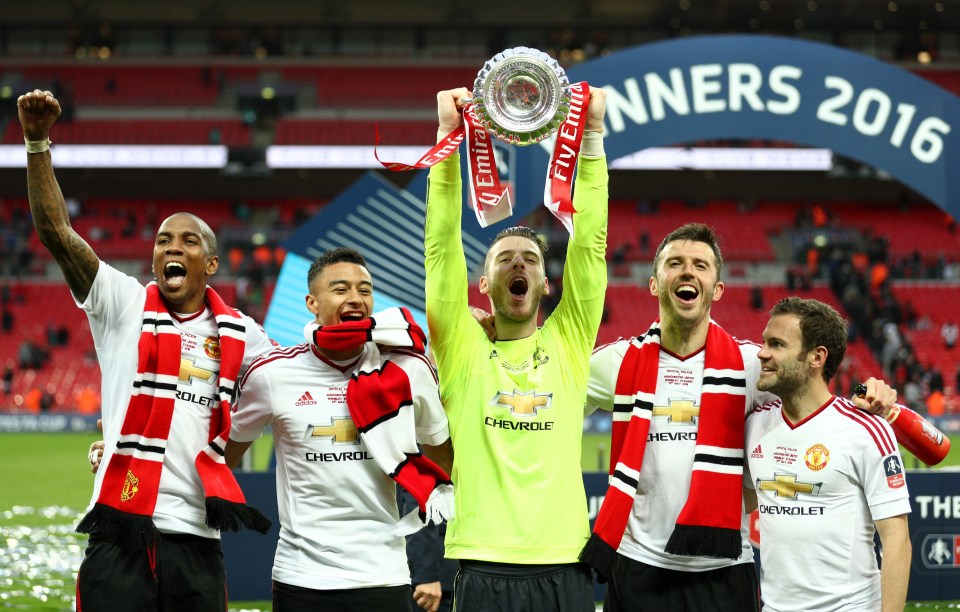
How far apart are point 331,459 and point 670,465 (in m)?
1.14

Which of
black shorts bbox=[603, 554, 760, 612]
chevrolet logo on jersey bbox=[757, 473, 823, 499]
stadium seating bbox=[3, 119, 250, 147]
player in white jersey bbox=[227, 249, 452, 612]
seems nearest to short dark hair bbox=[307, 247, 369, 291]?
player in white jersey bbox=[227, 249, 452, 612]

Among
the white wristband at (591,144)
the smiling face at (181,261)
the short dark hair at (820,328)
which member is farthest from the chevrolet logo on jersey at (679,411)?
the smiling face at (181,261)

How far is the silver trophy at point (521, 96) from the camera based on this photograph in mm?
3604

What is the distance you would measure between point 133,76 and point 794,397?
39.6 meters

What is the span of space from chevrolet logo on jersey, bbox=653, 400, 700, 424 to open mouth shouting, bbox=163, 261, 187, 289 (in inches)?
66.7

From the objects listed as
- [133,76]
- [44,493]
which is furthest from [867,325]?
[133,76]

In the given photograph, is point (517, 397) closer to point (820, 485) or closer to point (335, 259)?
point (335, 259)

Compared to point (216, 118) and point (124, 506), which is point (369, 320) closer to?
point (124, 506)

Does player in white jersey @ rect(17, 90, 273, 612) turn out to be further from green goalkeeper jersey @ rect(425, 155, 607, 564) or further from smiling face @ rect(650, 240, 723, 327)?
smiling face @ rect(650, 240, 723, 327)

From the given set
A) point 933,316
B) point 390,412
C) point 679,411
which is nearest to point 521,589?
point 390,412

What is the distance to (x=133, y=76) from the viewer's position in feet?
131

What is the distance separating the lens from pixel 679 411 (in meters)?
3.75

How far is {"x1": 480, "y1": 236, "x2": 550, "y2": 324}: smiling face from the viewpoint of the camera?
3555 millimetres

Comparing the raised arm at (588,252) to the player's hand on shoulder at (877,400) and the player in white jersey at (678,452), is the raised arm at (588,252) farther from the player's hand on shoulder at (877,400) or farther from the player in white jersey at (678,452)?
the player's hand on shoulder at (877,400)
